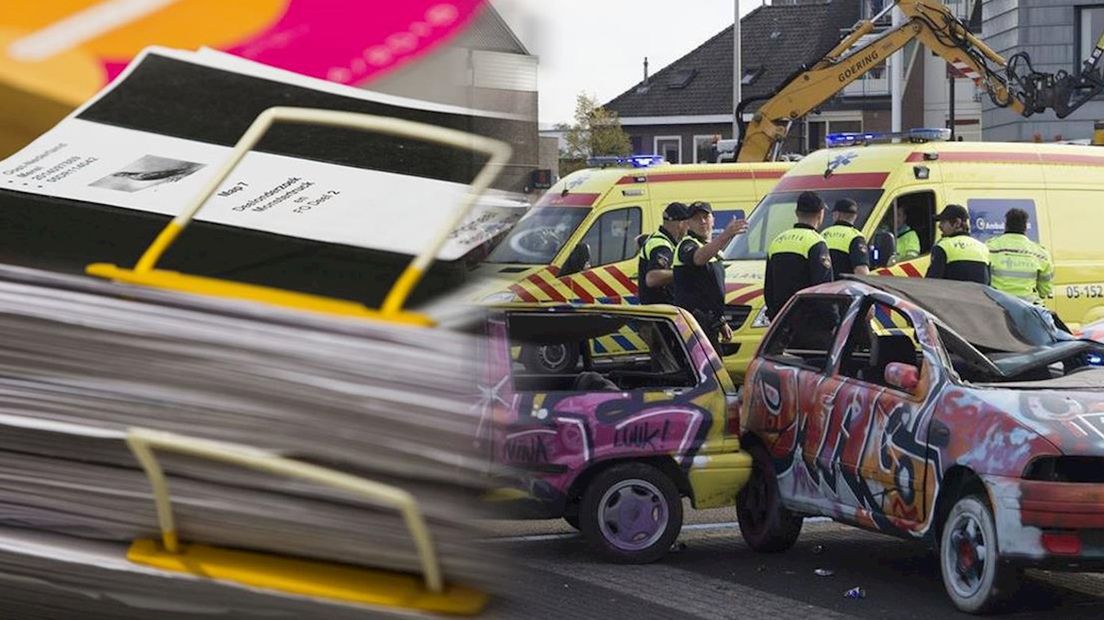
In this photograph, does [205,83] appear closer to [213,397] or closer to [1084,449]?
[213,397]

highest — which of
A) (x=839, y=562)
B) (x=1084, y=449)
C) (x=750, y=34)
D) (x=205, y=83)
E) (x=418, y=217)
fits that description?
(x=750, y=34)

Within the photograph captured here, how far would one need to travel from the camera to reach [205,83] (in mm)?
1828

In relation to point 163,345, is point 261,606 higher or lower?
lower

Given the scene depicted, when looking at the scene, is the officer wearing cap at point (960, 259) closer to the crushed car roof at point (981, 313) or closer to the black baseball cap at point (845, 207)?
the black baseball cap at point (845, 207)

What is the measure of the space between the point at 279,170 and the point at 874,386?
6.74 metres

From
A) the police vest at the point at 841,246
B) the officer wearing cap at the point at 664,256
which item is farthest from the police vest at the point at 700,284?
the police vest at the point at 841,246

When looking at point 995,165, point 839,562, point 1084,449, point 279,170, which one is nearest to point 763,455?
point 839,562

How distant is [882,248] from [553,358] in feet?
16.6

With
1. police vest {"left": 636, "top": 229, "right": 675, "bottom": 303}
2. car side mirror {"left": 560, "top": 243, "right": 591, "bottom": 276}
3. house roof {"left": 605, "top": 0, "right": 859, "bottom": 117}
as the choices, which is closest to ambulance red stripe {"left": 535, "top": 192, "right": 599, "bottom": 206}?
car side mirror {"left": 560, "top": 243, "right": 591, "bottom": 276}

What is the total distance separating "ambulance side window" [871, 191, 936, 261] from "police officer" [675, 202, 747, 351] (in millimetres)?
2125

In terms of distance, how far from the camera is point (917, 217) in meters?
14.5

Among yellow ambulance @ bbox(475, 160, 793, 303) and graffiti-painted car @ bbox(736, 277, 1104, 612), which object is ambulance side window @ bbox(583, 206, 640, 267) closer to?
yellow ambulance @ bbox(475, 160, 793, 303)

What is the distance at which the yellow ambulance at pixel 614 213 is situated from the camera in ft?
52.5

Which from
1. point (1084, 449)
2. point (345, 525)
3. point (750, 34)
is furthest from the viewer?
point (750, 34)
